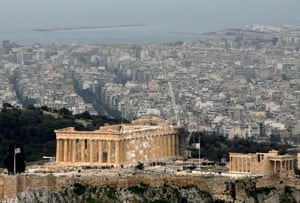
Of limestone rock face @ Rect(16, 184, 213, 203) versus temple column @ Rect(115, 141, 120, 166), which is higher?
temple column @ Rect(115, 141, 120, 166)

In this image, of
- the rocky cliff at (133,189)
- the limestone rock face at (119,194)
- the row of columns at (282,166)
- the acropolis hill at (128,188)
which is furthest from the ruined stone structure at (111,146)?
the limestone rock face at (119,194)

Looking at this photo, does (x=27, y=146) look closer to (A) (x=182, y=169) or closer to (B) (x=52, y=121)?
(B) (x=52, y=121)

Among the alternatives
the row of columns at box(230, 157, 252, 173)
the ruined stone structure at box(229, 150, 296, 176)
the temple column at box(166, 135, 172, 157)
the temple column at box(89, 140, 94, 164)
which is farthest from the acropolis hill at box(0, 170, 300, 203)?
the temple column at box(166, 135, 172, 157)

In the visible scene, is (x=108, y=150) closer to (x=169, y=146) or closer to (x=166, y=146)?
(x=166, y=146)

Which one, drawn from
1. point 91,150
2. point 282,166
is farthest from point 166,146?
point 282,166

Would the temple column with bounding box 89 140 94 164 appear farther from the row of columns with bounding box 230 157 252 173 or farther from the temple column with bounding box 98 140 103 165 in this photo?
the row of columns with bounding box 230 157 252 173

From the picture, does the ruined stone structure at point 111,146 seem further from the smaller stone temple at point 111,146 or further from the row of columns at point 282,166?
the row of columns at point 282,166

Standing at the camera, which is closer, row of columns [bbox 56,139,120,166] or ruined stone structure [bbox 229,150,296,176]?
ruined stone structure [bbox 229,150,296,176]

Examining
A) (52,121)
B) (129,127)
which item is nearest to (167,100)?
(52,121)
